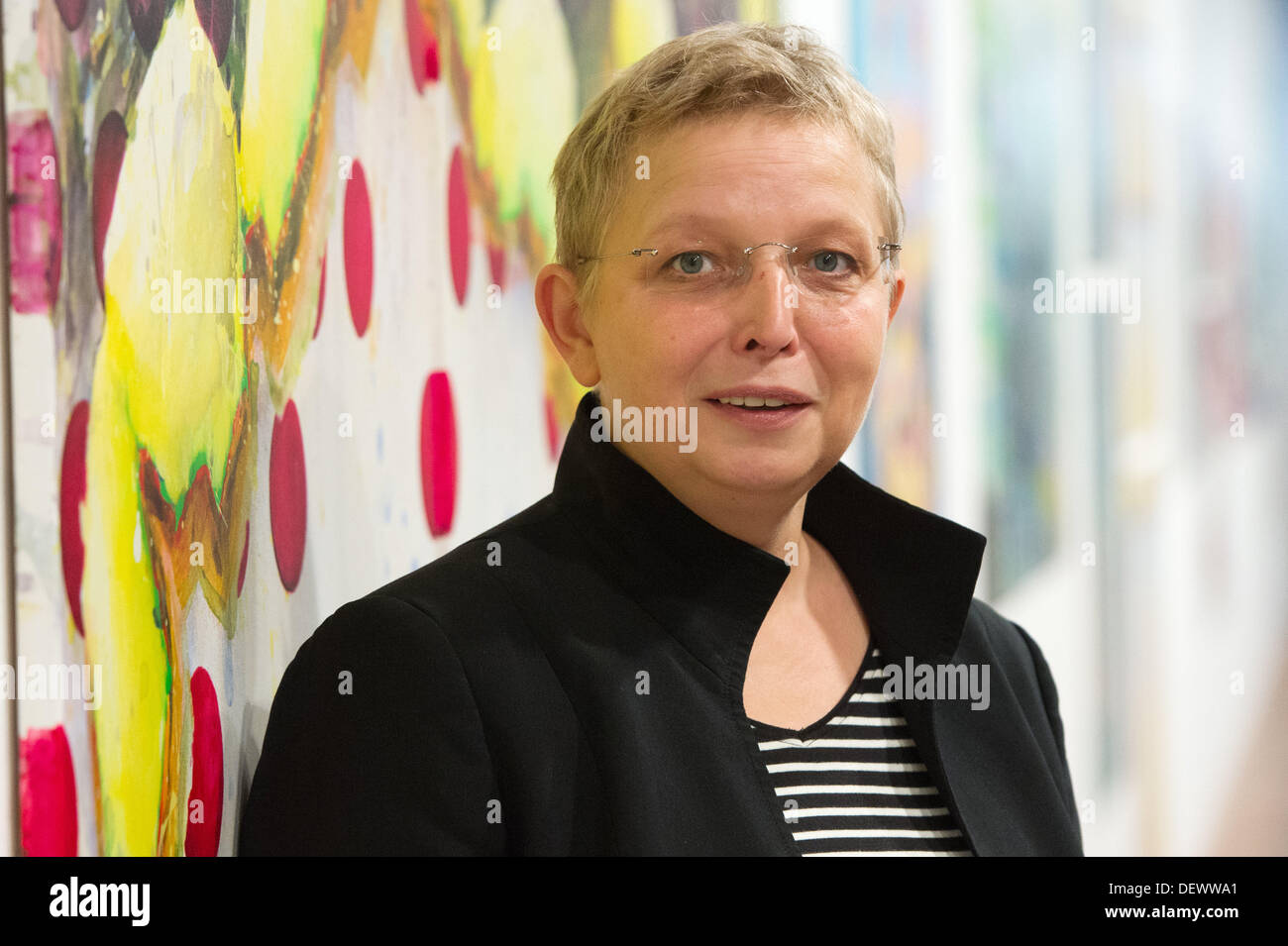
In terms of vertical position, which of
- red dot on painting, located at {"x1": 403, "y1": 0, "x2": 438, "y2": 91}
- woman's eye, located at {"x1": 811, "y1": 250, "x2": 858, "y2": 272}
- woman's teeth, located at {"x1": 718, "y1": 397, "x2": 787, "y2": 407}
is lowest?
woman's teeth, located at {"x1": 718, "y1": 397, "x2": 787, "y2": 407}

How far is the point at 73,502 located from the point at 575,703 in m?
0.37

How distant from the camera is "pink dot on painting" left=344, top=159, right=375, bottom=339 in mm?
1261

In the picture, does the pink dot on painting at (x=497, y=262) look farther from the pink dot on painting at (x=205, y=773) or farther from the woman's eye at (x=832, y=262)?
the pink dot on painting at (x=205, y=773)

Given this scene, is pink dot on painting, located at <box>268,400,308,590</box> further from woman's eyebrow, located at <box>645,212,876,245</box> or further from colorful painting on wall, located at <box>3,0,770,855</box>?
woman's eyebrow, located at <box>645,212,876,245</box>

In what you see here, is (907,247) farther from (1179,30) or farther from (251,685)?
(251,685)

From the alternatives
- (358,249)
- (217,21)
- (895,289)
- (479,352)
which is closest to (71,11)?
(217,21)

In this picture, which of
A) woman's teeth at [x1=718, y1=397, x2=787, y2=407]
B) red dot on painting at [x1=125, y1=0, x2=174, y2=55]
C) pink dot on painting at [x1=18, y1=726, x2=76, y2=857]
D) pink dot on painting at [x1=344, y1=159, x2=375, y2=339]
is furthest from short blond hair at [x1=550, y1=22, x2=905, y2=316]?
pink dot on painting at [x1=18, y1=726, x2=76, y2=857]

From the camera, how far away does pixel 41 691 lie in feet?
2.42

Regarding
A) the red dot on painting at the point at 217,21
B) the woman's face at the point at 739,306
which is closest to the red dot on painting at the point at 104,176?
the red dot on painting at the point at 217,21

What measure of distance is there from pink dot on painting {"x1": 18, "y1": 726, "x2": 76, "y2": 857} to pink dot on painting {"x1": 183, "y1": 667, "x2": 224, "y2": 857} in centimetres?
15

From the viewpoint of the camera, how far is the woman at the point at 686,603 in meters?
0.92

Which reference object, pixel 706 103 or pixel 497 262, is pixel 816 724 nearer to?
pixel 706 103

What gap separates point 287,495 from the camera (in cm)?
112
